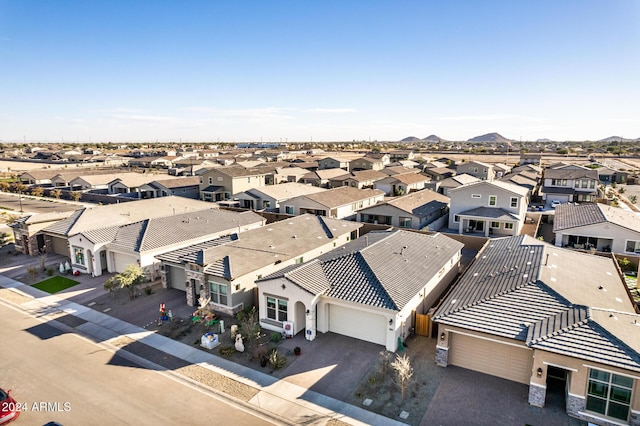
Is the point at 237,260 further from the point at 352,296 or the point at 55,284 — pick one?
the point at 55,284

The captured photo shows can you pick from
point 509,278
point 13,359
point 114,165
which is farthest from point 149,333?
point 114,165

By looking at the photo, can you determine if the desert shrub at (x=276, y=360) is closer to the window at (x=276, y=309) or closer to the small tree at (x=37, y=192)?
the window at (x=276, y=309)

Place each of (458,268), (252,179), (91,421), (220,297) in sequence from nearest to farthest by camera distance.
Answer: (91,421) → (220,297) → (458,268) → (252,179)

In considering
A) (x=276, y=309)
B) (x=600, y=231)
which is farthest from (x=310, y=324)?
(x=600, y=231)

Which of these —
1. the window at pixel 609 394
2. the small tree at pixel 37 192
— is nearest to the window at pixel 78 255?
the window at pixel 609 394

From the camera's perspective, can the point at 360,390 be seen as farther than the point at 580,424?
Yes

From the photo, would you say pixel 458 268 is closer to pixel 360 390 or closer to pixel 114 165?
pixel 360 390
